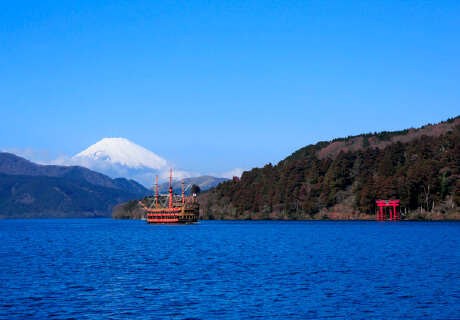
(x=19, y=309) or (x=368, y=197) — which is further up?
(x=368, y=197)

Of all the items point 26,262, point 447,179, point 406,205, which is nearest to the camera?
point 26,262

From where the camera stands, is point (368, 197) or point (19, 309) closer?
point (19, 309)

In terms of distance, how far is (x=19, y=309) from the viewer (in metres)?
36.4

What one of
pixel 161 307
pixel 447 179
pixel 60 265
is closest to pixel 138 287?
pixel 161 307

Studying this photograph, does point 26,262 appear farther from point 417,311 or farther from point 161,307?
point 417,311

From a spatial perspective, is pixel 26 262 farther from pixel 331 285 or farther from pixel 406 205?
pixel 406 205

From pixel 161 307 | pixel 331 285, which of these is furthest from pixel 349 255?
pixel 161 307

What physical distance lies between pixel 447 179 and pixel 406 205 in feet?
61.8

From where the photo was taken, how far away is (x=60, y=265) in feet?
202

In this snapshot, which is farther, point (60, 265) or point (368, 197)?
point (368, 197)

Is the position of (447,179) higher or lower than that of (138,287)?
higher

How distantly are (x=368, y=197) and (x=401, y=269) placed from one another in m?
146

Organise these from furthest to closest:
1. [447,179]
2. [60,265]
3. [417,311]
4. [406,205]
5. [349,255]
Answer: [406,205]
[447,179]
[349,255]
[60,265]
[417,311]

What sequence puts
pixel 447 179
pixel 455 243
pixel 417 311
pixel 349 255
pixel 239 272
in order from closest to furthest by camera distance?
pixel 417 311 → pixel 239 272 → pixel 349 255 → pixel 455 243 → pixel 447 179
